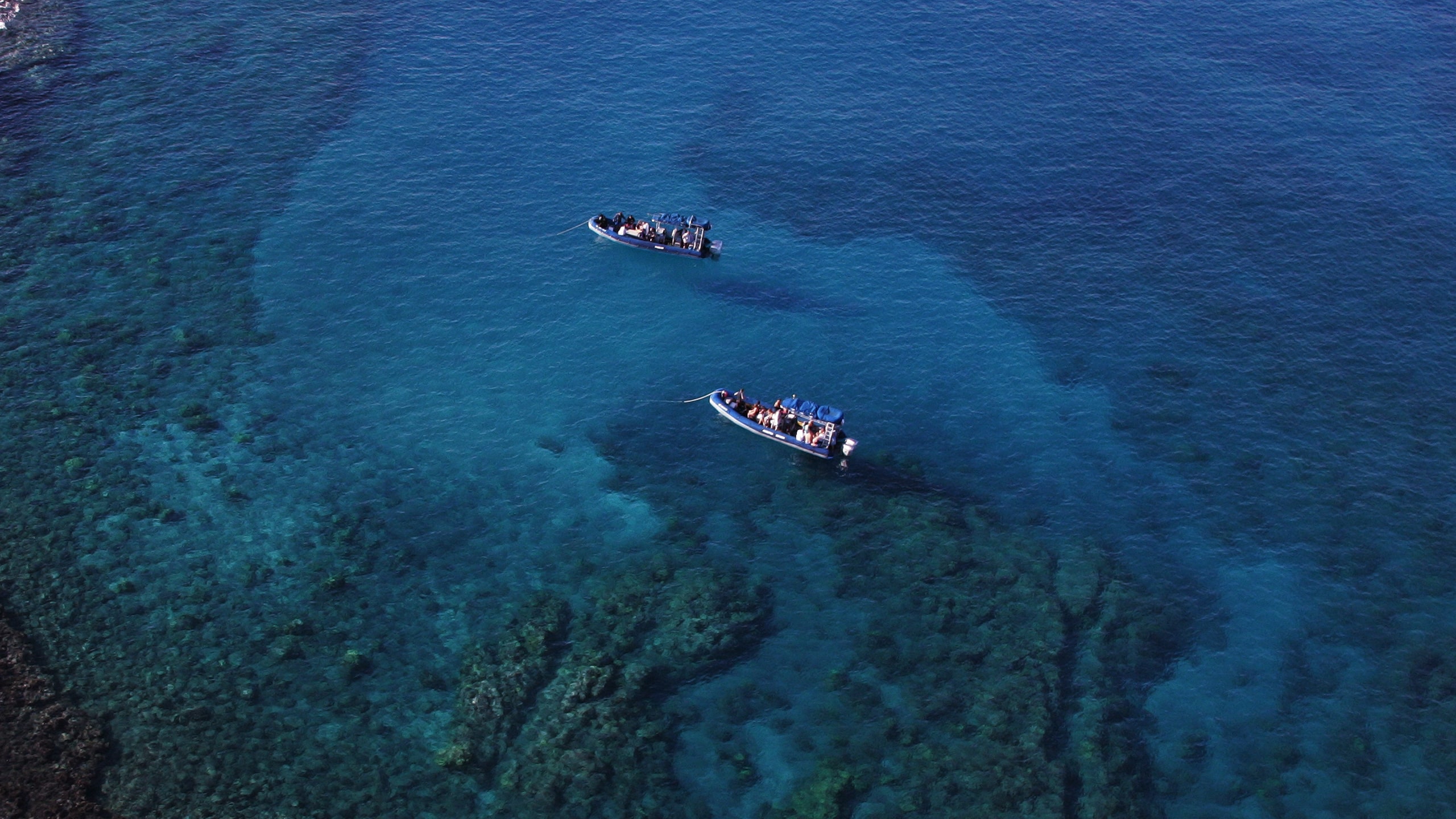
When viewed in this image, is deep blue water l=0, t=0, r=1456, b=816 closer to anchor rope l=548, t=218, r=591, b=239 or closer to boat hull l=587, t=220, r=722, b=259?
anchor rope l=548, t=218, r=591, b=239

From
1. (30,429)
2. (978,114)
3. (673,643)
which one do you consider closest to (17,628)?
(30,429)

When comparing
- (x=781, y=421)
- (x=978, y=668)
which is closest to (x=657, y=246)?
(x=781, y=421)

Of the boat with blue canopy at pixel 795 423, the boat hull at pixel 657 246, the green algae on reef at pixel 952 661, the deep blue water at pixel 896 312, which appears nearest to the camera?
the green algae on reef at pixel 952 661

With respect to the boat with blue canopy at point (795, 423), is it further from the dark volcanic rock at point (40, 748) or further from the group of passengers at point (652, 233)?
the dark volcanic rock at point (40, 748)

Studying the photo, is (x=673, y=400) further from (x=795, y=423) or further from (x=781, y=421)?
(x=795, y=423)

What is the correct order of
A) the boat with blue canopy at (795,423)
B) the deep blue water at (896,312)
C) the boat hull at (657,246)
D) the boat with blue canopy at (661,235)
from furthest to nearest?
the boat hull at (657,246)
the boat with blue canopy at (661,235)
the boat with blue canopy at (795,423)
the deep blue water at (896,312)

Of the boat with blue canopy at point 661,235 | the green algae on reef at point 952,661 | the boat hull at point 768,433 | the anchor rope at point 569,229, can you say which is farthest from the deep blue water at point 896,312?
the boat with blue canopy at point 661,235

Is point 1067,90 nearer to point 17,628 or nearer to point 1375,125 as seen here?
point 1375,125
